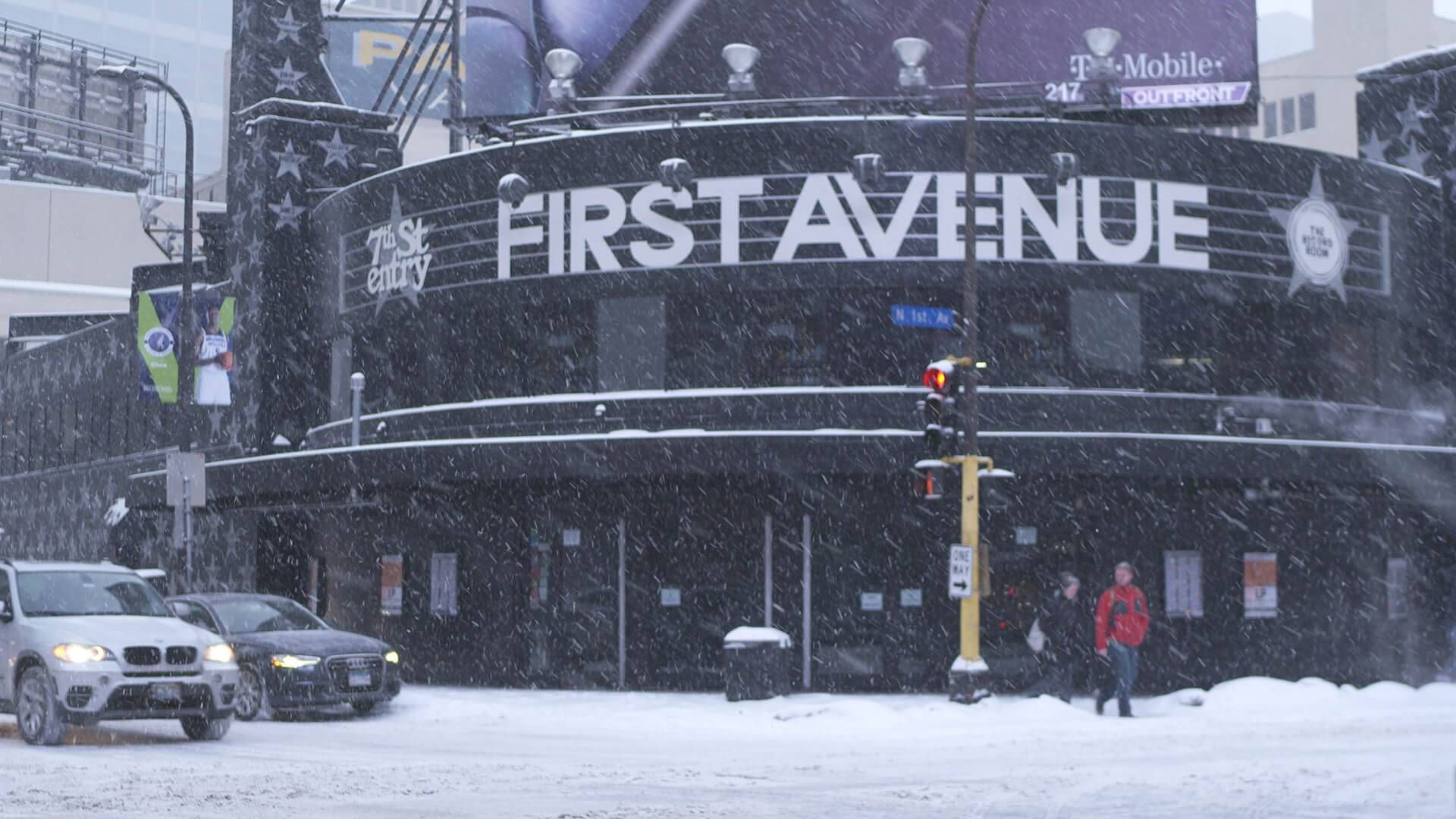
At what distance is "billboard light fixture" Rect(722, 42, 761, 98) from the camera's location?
30016 millimetres

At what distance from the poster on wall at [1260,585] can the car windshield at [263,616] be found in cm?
1349

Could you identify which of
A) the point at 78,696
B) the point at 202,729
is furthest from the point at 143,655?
the point at 202,729

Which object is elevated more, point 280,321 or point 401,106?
point 401,106

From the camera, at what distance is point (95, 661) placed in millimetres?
16641

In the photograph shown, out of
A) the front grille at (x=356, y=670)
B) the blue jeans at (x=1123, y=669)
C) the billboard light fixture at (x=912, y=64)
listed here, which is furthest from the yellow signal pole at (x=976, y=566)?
the billboard light fixture at (x=912, y=64)

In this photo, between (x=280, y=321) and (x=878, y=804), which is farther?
(x=280, y=321)

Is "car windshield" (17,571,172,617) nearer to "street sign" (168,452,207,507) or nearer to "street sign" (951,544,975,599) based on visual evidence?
"street sign" (168,452,207,507)

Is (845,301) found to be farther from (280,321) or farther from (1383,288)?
(280,321)

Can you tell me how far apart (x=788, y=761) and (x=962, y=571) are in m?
6.11

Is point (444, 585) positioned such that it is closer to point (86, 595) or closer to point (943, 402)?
point (943, 402)

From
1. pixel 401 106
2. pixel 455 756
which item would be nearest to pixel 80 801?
pixel 455 756

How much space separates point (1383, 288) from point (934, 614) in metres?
9.59

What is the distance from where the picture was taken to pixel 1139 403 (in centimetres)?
2636

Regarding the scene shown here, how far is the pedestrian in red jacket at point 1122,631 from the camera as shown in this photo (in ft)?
69.6
